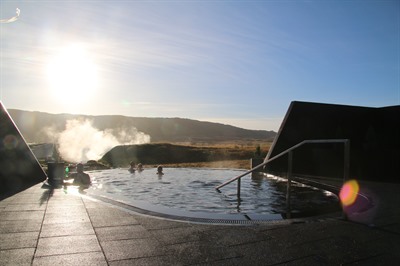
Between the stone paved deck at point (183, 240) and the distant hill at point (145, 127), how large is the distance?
96574 millimetres

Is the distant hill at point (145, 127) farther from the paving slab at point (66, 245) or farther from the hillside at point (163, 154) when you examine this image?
the paving slab at point (66, 245)

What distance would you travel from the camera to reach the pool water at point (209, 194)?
855 cm

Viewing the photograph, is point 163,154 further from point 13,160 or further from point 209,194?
point 13,160

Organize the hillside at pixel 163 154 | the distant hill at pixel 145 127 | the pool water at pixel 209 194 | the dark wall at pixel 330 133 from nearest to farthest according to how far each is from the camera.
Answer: the pool water at pixel 209 194 → the dark wall at pixel 330 133 → the hillside at pixel 163 154 → the distant hill at pixel 145 127

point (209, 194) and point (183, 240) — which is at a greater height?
point (183, 240)

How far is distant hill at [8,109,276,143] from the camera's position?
108531 mm

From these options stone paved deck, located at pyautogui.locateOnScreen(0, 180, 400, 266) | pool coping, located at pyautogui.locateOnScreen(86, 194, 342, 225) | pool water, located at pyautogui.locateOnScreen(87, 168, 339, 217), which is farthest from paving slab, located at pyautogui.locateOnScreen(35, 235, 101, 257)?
pool water, located at pyautogui.locateOnScreen(87, 168, 339, 217)

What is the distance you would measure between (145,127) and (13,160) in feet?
360

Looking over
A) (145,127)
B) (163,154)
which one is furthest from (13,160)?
(145,127)

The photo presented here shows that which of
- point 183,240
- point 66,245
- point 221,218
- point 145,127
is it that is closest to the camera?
point 66,245

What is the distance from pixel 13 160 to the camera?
35.4 ft

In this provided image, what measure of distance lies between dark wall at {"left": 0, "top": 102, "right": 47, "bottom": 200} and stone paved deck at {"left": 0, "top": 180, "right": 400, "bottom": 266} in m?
4.14

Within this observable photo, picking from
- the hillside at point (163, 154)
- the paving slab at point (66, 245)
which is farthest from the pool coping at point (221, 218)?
the hillside at point (163, 154)

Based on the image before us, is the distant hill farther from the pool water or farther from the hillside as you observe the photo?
the pool water
